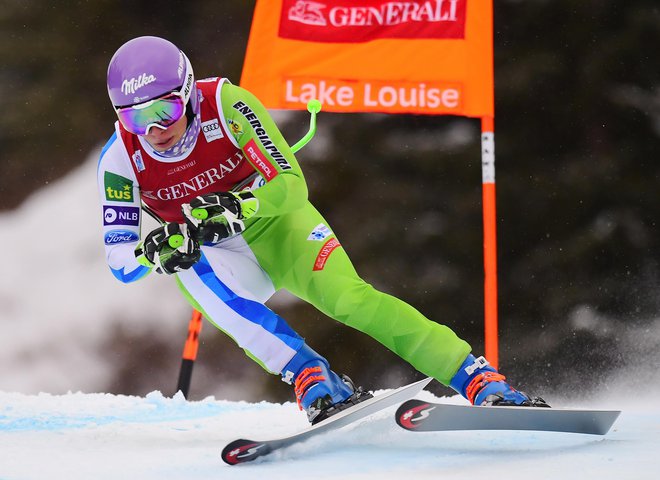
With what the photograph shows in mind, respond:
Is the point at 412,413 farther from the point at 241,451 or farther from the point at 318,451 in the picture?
the point at 241,451

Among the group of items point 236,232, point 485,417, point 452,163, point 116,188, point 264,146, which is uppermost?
point 452,163

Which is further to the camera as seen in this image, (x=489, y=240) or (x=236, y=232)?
(x=489, y=240)

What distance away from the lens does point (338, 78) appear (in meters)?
4.39

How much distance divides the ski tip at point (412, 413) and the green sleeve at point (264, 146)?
0.76 meters

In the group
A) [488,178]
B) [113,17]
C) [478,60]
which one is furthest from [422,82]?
[113,17]

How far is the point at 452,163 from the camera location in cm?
600

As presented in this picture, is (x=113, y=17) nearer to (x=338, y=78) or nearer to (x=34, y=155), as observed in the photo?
(x=34, y=155)

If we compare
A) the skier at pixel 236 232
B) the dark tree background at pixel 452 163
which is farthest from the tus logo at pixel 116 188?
the dark tree background at pixel 452 163

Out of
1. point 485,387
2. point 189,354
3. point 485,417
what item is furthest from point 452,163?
point 485,417

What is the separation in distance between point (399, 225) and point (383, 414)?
3272 mm

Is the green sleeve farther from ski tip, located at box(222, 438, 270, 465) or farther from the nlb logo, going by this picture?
ski tip, located at box(222, 438, 270, 465)

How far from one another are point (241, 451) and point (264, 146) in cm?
100

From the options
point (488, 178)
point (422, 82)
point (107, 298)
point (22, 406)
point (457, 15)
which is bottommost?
point (22, 406)

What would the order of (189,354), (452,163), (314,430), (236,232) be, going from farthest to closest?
(452,163) → (189,354) → (236,232) → (314,430)
